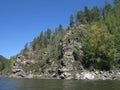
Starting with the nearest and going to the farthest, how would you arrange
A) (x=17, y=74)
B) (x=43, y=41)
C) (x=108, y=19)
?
(x=108, y=19), (x=17, y=74), (x=43, y=41)

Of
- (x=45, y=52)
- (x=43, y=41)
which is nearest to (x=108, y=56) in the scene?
(x=45, y=52)

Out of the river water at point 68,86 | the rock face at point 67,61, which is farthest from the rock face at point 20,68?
the river water at point 68,86

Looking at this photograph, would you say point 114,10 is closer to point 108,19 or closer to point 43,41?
point 108,19

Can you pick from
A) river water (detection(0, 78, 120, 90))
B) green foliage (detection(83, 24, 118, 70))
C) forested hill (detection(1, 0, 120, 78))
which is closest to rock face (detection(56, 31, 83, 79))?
forested hill (detection(1, 0, 120, 78))

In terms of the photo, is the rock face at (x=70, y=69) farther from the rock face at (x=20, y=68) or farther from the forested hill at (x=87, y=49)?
the rock face at (x=20, y=68)

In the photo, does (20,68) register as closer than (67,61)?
No

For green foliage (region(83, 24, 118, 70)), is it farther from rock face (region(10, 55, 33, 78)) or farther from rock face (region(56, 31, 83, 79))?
rock face (region(10, 55, 33, 78))

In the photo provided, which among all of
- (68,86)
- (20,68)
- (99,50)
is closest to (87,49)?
(99,50)

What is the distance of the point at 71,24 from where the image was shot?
160 metres

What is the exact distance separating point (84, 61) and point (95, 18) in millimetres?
41712

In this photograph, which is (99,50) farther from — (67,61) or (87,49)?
(67,61)

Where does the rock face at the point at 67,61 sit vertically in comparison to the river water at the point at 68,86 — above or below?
above

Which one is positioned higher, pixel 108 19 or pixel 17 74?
pixel 108 19

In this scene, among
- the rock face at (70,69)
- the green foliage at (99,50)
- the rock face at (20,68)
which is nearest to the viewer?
the rock face at (70,69)
